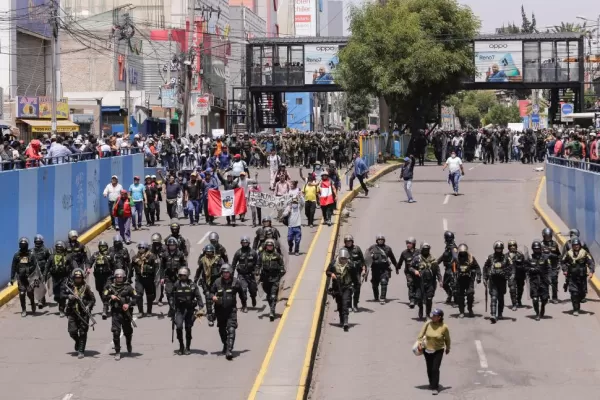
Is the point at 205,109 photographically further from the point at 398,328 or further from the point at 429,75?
the point at 398,328

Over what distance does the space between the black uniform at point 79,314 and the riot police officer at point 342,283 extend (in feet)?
14.8

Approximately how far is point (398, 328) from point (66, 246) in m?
6.34

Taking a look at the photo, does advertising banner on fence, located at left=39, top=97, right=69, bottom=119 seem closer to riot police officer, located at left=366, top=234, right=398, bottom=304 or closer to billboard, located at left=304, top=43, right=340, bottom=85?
billboard, located at left=304, top=43, right=340, bottom=85

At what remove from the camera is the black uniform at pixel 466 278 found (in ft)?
67.2

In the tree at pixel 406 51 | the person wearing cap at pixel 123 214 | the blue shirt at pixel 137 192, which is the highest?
the tree at pixel 406 51

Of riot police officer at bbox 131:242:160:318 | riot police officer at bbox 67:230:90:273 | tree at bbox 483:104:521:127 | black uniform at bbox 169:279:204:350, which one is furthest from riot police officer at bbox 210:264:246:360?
tree at bbox 483:104:521:127

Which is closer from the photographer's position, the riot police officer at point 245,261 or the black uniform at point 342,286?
the black uniform at point 342,286

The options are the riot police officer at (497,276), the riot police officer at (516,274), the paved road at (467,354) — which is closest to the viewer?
the paved road at (467,354)

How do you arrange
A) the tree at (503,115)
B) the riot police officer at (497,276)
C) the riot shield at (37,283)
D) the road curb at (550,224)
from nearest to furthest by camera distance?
the riot police officer at (497,276) < the riot shield at (37,283) < the road curb at (550,224) < the tree at (503,115)

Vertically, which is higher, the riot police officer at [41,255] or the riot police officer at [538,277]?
the riot police officer at [41,255]

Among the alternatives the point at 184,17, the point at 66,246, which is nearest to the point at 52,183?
the point at 66,246

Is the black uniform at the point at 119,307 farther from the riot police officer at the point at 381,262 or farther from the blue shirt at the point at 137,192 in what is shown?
the blue shirt at the point at 137,192

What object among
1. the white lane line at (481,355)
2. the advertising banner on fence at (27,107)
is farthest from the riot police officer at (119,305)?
the advertising banner on fence at (27,107)

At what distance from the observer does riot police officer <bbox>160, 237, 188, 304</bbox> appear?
1960cm
